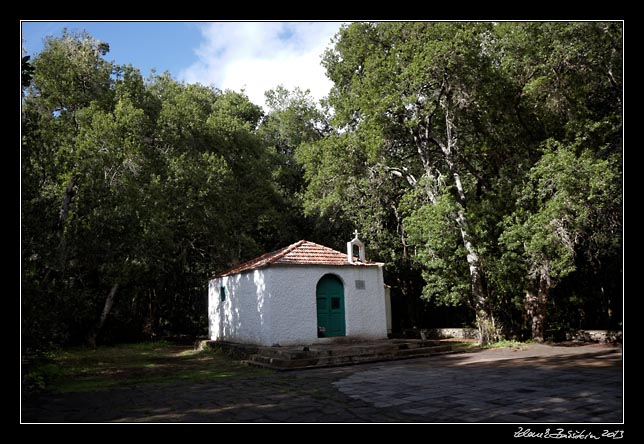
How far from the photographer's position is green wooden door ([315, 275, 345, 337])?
52.9 feet

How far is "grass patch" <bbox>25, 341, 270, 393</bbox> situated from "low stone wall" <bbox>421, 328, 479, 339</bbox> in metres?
9.05

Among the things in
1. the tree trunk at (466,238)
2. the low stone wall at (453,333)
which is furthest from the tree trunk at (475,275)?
the low stone wall at (453,333)

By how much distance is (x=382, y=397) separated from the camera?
8.18 metres

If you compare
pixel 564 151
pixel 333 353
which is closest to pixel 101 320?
pixel 333 353

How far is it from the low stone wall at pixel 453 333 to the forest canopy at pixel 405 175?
4.03ft

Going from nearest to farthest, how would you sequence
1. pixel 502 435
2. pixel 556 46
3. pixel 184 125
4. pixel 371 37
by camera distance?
pixel 502 435 → pixel 556 46 → pixel 371 37 → pixel 184 125

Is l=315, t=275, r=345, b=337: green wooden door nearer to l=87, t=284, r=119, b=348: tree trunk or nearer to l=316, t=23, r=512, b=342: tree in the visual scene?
l=316, t=23, r=512, b=342: tree

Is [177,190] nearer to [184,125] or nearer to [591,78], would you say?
[184,125]

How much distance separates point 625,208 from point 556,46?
9758 millimetres

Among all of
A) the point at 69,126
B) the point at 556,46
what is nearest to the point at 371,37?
the point at 556,46

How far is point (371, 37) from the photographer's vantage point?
18078 mm

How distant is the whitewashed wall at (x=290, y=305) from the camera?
1515 centimetres

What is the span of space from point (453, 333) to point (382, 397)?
13123 millimetres

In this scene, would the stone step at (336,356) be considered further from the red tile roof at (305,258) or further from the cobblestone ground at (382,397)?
the red tile roof at (305,258)
